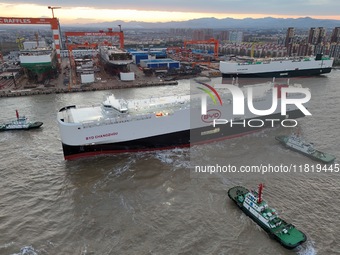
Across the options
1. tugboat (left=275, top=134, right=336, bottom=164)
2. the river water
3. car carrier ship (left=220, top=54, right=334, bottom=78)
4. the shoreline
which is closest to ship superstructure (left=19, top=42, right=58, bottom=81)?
the shoreline

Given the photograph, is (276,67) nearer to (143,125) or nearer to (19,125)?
(143,125)

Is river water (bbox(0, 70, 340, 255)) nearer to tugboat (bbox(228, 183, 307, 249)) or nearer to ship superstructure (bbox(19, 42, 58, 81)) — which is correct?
tugboat (bbox(228, 183, 307, 249))

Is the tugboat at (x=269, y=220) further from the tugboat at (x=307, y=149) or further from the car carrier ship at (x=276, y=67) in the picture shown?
the car carrier ship at (x=276, y=67)

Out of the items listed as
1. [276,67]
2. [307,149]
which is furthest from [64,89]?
[276,67]

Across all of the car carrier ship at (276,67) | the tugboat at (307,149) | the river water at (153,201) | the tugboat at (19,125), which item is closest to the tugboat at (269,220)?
the river water at (153,201)

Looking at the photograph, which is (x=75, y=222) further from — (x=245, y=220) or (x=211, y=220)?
(x=245, y=220)
